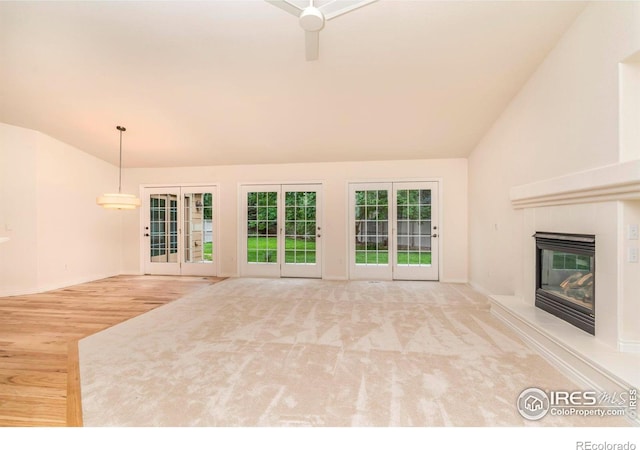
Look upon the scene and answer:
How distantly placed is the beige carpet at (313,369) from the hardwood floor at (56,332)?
0.14 meters

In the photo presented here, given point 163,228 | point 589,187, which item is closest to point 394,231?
point 589,187

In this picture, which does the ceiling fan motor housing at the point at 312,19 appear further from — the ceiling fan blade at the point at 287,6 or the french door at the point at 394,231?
the french door at the point at 394,231

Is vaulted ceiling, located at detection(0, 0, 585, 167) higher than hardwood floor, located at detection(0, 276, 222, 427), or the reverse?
vaulted ceiling, located at detection(0, 0, 585, 167)

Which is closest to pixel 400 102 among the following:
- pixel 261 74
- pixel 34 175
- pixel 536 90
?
pixel 536 90

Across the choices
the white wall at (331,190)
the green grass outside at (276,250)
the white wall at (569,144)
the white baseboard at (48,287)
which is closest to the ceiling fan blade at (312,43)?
the white wall at (569,144)

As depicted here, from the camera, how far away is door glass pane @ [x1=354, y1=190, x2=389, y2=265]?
5.60 metres

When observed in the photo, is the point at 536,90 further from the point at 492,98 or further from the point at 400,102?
the point at 400,102

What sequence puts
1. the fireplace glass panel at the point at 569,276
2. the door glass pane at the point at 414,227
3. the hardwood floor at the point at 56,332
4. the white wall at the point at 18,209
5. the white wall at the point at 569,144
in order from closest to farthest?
1. the hardwood floor at the point at 56,332
2. the white wall at the point at 569,144
3. the fireplace glass panel at the point at 569,276
4. the white wall at the point at 18,209
5. the door glass pane at the point at 414,227

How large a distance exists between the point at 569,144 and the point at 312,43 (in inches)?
95.5

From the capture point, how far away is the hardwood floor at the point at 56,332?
1734 mm

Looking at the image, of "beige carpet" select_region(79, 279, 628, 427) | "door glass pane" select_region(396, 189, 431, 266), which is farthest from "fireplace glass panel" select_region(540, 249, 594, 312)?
"door glass pane" select_region(396, 189, 431, 266)

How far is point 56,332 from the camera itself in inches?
116

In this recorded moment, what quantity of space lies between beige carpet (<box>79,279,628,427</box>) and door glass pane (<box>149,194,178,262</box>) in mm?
2826

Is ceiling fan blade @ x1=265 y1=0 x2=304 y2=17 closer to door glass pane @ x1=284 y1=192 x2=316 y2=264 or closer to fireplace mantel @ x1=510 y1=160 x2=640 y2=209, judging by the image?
fireplace mantel @ x1=510 y1=160 x2=640 y2=209
